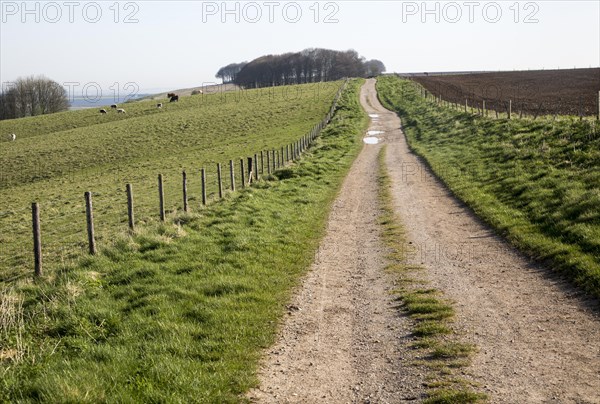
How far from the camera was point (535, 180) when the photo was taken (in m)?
17.6

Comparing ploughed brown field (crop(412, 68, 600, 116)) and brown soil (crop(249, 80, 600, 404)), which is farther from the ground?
ploughed brown field (crop(412, 68, 600, 116))

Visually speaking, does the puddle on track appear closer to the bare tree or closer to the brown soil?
the brown soil

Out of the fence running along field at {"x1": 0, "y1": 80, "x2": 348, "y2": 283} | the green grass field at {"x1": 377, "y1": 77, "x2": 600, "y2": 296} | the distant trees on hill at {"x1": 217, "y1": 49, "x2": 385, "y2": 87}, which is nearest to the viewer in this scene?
the green grass field at {"x1": 377, "y1": 77, "x2": 600, "y2": 296}

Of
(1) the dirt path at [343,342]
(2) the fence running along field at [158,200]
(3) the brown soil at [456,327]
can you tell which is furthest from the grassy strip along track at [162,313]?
(2) the fence running along field at [158,200]

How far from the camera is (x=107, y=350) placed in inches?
287

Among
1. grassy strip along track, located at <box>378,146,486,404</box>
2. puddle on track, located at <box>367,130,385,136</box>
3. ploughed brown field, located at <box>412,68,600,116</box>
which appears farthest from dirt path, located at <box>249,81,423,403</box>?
ploughed brown field, located at <box>412,68,600,116</box>

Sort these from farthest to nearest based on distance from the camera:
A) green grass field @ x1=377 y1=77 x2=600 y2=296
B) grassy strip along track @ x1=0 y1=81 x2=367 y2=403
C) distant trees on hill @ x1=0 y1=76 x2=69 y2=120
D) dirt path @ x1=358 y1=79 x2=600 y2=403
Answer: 1. distant trees on hill @ x1=0 y1=76 x2=69 y2=120
2. green grass field @ x1=377 y1=77 x2=600 y2=296
3. grassy strip along track @ x1=0 y1=81 x2=367 y2=403
4. dirt path @ x1=358 y1=79 x2=600 y2=403

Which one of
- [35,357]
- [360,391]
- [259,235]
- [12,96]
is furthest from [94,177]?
[12,96]

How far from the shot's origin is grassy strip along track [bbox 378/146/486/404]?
615cm

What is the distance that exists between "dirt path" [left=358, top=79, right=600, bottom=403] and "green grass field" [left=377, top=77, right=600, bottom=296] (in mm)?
540

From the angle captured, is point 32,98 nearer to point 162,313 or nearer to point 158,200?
point 158,200

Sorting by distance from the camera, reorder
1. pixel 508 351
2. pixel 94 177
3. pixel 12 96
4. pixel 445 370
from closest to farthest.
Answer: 1. pixel 445 370
2. pixel 508 351
3. pixel 94 177
4. pixel 12 96

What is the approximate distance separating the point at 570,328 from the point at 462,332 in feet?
5.04

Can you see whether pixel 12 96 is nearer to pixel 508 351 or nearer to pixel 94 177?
pixel 94 177
